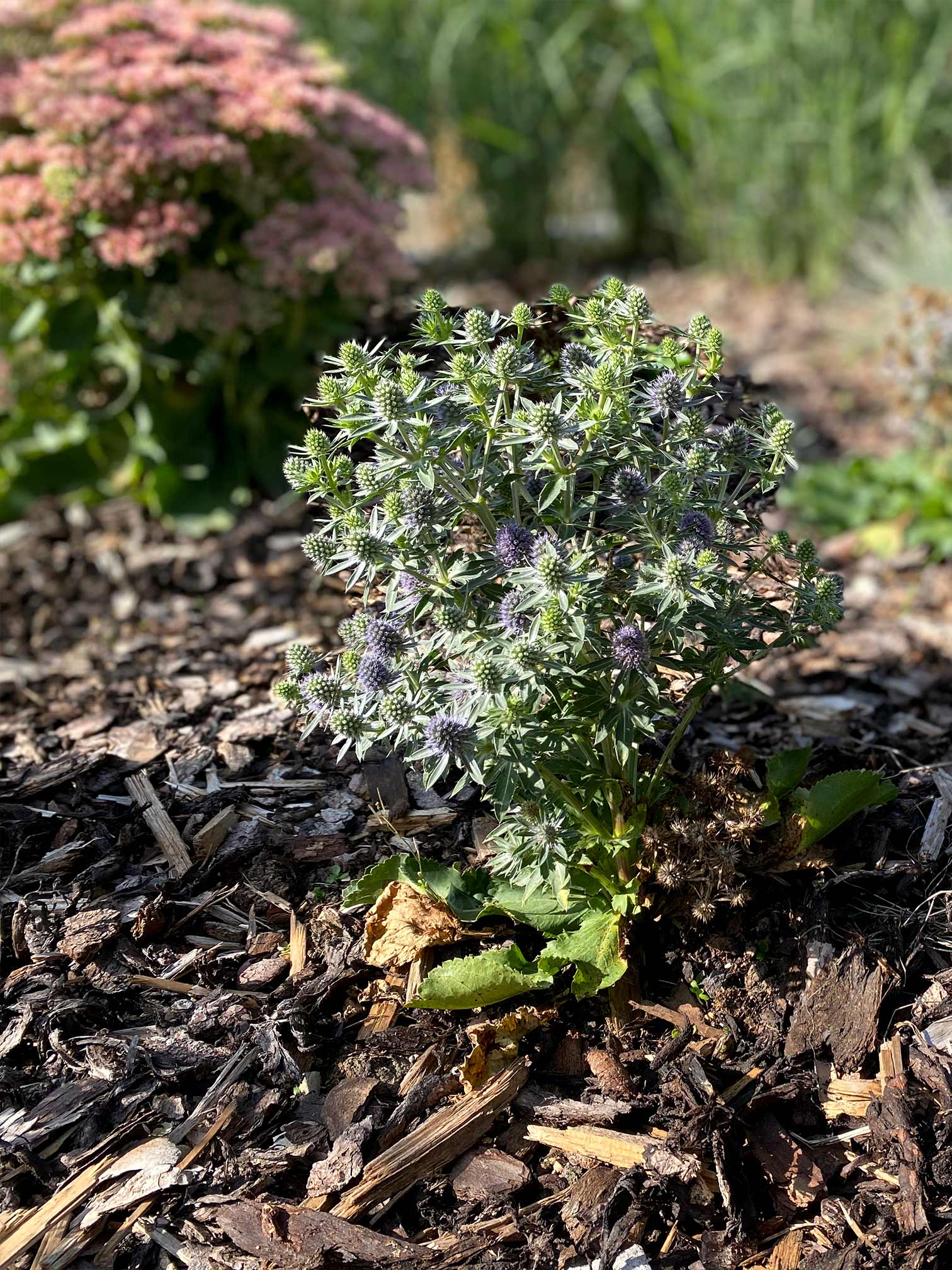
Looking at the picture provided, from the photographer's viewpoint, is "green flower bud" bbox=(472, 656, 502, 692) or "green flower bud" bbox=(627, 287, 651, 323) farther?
"green flower bud" bbox=(627, 287, 651, 323)

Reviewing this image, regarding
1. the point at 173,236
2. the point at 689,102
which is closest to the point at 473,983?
the point at 173,236

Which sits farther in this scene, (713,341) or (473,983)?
(473,983)

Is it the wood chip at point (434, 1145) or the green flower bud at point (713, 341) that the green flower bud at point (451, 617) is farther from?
the wood chip at point (434, 1145)

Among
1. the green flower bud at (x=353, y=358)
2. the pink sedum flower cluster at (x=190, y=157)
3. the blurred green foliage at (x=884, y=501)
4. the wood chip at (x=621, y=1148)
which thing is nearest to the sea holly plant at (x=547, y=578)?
the green flower bud at (x=353, y=358)

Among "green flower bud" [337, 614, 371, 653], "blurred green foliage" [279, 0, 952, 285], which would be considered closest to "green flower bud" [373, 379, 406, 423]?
"green flower bud" [337, 614, 371, 653]

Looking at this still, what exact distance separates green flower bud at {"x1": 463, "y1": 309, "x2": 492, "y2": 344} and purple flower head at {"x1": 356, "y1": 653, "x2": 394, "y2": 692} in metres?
0.49

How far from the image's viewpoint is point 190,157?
3.30 m

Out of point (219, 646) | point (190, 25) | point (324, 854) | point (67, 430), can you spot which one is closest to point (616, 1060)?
point (324, 854)

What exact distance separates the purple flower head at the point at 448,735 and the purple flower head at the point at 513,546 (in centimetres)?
24

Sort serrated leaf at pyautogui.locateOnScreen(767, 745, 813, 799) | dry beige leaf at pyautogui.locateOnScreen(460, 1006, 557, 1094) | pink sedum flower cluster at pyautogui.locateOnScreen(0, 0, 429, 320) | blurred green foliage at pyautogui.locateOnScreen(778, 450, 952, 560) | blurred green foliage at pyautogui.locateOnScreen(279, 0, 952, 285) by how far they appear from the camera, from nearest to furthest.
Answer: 1. dry beige leaf at pyautogui.locateOnScreen(460, 1006, 557, 1094)
2. serrated leaf at pyautogui.locateOnScreen(767, 745, 813, 799)
3. pink sedum flower cluster at pyautogui.locateOnScreen(0, 0, 429, 320)
4. blurred green foliage at pyautogui.locateOnScreen(778, 450, 952, 560)
5. blurred green foliage at pyautogui.locateOnScreen(279, 0, 952, 285)

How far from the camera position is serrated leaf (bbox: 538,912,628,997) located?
189 cm

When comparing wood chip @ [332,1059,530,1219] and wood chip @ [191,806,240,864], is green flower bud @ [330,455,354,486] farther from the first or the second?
wood chip @ [332,1059,530,1219]

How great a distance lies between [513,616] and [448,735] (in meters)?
0.19

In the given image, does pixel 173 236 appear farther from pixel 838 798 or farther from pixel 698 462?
pixel 838 798
